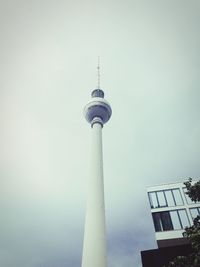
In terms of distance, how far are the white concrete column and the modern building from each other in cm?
723

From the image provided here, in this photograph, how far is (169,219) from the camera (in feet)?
120

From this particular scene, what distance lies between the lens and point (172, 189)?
39938mm

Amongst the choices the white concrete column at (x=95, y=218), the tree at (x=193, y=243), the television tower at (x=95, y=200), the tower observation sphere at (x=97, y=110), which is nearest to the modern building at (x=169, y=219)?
the white concrete column at (x=95, y=218)

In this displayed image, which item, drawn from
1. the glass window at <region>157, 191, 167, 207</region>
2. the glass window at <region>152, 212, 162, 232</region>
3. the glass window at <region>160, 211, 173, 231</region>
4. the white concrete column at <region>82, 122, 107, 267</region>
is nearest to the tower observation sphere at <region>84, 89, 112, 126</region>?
the white concrete column at <region>82, 122, 107, 267</region>

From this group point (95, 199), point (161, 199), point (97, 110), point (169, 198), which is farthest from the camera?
point (97, 110)

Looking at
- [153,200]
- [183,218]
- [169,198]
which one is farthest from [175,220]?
[153,200]

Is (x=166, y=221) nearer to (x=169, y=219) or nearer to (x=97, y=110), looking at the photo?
(x=169, y=219)

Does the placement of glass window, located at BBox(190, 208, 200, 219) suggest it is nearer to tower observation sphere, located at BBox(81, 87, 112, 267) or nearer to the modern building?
the modern building

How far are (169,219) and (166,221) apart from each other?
57cm

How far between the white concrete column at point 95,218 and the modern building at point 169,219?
23.7ft

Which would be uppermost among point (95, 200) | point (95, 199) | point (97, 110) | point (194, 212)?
point (97, 110)

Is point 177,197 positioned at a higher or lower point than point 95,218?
higher

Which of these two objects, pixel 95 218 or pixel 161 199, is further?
pixel 95 218

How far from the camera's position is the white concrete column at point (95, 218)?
3462 centimetres
